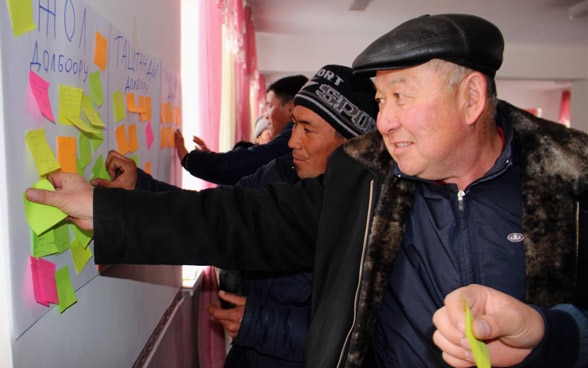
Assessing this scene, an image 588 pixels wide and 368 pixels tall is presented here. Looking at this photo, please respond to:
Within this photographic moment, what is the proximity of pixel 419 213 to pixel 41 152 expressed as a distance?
30.7 inches

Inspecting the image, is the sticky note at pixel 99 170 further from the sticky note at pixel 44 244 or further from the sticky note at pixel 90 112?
the sticky note at pixel 44 244

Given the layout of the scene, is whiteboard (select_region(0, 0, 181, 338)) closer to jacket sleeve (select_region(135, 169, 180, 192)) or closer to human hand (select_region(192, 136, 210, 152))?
jacket sleeve (select_region(135, 169, 180, 192))

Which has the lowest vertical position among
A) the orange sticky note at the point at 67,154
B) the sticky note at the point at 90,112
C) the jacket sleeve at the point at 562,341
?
the jacket sleeve at the point at 562,341

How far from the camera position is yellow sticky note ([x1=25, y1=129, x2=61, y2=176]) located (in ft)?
2.54

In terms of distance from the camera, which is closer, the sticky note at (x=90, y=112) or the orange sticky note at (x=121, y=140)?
the sticky note at (x=90, y=112)

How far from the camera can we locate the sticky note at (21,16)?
0.70 metres

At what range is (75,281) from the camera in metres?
0.95

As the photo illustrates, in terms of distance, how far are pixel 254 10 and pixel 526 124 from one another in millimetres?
4531

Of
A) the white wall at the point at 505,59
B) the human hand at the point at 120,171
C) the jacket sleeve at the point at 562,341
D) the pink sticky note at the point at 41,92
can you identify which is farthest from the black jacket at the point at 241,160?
the white wall at the point at 505,59

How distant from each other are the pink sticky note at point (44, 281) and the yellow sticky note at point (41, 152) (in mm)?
151

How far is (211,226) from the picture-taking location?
3.65 ft

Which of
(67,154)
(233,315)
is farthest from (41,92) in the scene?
(233,315)

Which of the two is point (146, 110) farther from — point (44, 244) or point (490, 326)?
point (490, 326)

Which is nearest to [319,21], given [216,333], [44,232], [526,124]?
[216,333]
